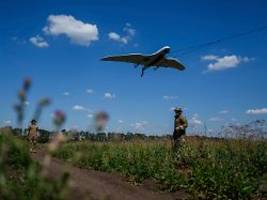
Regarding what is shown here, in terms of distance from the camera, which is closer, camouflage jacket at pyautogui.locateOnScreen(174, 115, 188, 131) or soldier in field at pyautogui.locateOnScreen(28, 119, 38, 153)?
camouflage jacket at pyautogui.locateOnScreen(174, 115, 188, 131)

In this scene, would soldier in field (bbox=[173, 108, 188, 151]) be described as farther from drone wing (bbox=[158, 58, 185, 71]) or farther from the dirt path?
drone wing (bbox=[158, 58, 185, 71])

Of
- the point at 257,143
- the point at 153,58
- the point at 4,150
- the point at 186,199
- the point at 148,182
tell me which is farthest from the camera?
the point at 153,58

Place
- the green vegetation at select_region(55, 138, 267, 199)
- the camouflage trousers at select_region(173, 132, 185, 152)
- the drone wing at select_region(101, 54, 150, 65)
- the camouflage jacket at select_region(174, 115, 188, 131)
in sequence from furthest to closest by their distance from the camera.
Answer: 1. the drone wing at select_region(101, 54, 150, 65)
2. the camouflage jacket at select_region(174, 115, 188, 131)
3. the camouflage trousers at select_region(173, 132, 185, 152)
4. the green vegetation at select_region(55, 138, 267, 199)

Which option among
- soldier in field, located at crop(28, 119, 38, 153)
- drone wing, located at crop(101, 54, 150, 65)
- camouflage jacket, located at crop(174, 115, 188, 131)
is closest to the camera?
camouflage jacket, located at crop(174, 115, 188, 131)

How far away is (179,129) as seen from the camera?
1612 cm

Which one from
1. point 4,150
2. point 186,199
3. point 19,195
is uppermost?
point 4,150

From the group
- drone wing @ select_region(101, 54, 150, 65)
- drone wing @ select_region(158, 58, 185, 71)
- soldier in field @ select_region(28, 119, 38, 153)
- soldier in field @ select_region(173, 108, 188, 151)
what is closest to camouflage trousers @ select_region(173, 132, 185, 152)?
soldier in field @ select_region(173, 108, 188, 151)

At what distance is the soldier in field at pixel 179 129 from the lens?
52.4ft

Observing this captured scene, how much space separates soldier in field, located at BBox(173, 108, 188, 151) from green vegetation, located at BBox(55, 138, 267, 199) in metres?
0.33

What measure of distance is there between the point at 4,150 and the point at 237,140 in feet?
45.6

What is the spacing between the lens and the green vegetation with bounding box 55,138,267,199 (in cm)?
1057

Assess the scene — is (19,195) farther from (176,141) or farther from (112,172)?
(176,141)

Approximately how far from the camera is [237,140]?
14.9 m

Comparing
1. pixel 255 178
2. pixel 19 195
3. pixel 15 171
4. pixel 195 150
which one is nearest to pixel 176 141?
pixel 195 150
